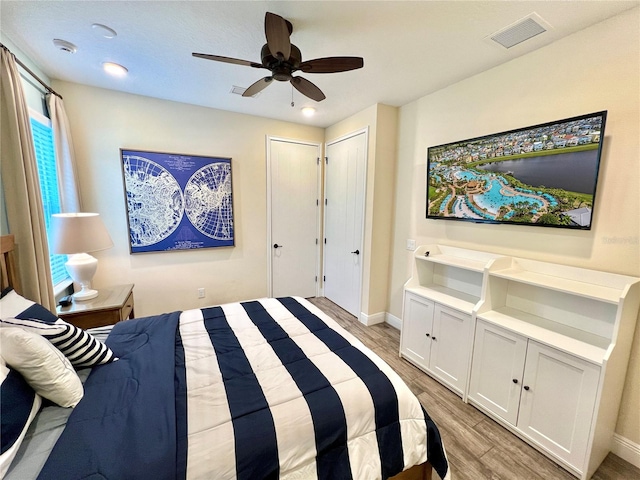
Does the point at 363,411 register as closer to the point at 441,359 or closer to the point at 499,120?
the point at 441,359

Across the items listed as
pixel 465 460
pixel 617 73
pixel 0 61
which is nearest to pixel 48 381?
pixel 0 61

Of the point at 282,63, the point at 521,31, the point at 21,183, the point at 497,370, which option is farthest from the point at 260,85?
the point at 497,370

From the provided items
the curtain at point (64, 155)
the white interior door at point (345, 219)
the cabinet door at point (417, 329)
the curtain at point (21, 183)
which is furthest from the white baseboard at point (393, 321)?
the curtain at point (64, 155)

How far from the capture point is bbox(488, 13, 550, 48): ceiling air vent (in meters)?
1.65

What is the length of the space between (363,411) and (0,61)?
9.29 feet

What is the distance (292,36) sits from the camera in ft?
6.15

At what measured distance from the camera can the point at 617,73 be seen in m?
1.61

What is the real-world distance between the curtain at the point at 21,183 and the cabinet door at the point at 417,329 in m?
2.87

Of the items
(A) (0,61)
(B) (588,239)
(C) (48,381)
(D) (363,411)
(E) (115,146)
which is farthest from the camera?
(E) (115,146)

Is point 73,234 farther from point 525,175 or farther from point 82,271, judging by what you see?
point 525,175

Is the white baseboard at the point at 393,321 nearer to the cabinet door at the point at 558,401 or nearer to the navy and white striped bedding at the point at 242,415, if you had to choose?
the cabinet door at the point at 558,401

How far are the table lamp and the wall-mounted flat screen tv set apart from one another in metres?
3.10

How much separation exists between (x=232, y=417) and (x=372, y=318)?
2519 millimetres

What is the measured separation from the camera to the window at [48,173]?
7.23ft
